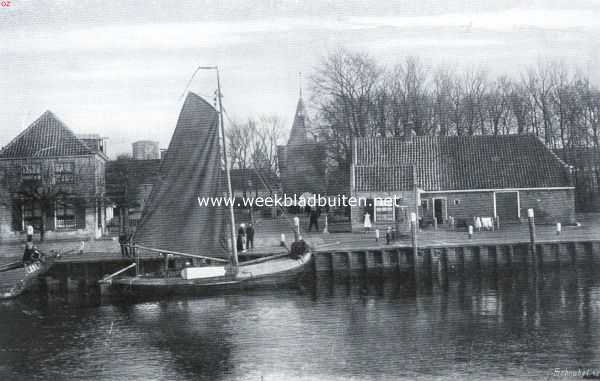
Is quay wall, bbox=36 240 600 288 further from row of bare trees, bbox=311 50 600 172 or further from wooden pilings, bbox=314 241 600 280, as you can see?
row of bare trees, bbox=311 50 600 172

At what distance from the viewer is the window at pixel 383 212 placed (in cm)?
2722

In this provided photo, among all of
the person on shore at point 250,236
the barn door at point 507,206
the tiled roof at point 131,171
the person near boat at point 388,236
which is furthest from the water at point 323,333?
the tiled roof at point 131,171

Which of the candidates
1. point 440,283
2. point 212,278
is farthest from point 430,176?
point 212,278

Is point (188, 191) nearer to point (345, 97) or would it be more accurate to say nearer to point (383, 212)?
point (383, 212)

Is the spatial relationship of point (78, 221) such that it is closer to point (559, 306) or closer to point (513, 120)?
point (559, 306)

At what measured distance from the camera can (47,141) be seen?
26.8 meters

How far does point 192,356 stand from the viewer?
1283 centimetres

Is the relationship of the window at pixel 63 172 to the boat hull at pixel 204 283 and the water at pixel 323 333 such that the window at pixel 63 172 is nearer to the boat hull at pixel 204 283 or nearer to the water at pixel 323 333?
the water at pixel 323 333

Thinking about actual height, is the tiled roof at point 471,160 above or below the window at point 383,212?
above

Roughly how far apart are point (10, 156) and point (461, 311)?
18.2m

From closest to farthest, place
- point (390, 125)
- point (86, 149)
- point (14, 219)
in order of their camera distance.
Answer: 1. point (14, 219)
2. point (86, 149)
3. point (390, 125)

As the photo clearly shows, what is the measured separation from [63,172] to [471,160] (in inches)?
690

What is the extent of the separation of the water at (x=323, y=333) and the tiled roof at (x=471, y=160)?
9370 millimetres

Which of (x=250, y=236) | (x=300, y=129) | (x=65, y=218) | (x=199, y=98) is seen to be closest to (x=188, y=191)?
(x=199, y=98)
